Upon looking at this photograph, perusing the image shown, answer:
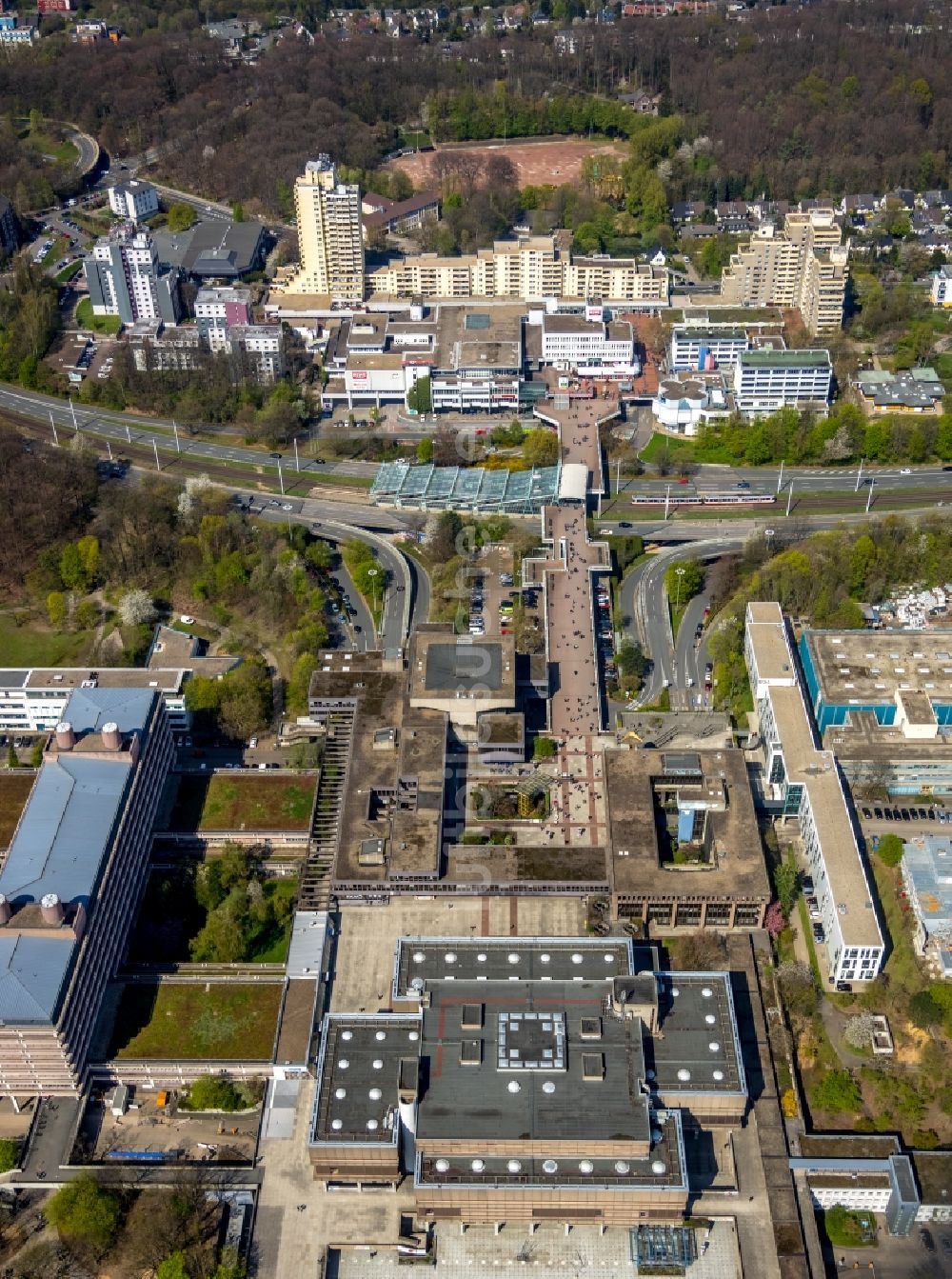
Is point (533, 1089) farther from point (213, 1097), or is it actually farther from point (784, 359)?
point (784, 359)

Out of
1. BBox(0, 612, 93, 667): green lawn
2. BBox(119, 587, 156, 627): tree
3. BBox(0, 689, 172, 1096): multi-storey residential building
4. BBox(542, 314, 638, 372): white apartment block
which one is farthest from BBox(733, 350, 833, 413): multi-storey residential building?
BBox(0, 689, 172, 1096): multi-storey residential building

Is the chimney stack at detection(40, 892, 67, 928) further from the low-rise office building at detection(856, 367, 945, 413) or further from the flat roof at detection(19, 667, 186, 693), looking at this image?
the low-rise office building at detection(856, 367, 945, 413)

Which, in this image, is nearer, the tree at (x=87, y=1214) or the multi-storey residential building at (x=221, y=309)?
the tree at (x=87, y=1214)

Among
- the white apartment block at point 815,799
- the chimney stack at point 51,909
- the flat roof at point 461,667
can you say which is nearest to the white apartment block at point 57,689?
the flat roof at point 461,667

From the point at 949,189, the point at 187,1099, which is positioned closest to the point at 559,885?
the point at 187,1099

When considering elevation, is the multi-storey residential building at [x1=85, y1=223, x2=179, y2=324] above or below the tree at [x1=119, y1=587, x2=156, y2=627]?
above

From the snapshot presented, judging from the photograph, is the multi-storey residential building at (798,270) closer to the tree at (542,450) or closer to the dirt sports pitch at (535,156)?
the tree at (542,450)
